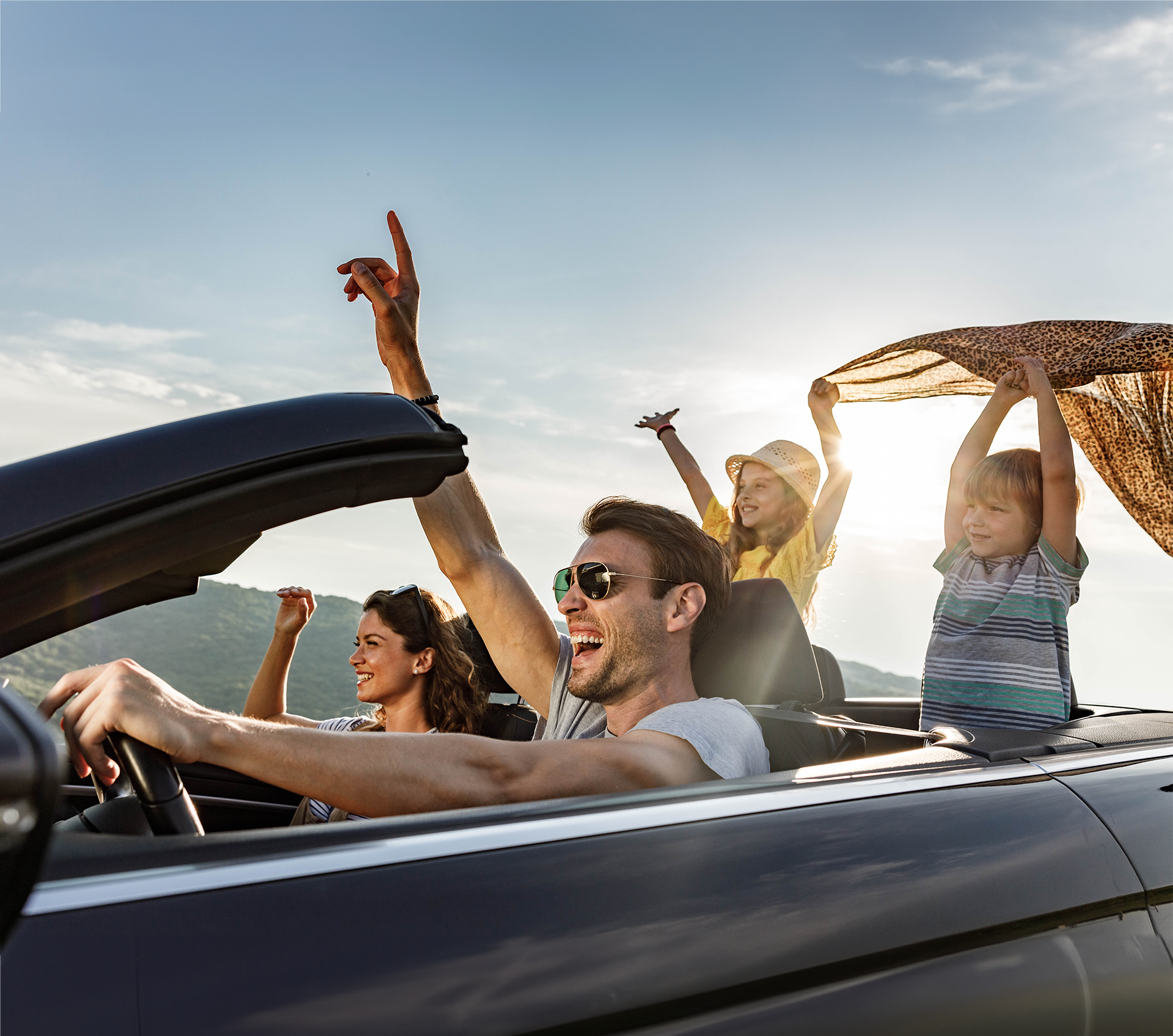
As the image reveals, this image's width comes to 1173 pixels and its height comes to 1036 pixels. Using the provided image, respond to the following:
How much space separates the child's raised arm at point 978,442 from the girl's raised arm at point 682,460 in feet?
4.94

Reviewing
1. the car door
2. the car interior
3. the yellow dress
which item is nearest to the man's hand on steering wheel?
the car interior

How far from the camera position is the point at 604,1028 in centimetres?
97

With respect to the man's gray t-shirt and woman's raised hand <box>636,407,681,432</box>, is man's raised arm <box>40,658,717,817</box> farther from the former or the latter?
Result: woman's raised hand <box>636,407,681,432</box>

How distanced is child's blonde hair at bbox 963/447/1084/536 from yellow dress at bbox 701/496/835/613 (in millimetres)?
1093

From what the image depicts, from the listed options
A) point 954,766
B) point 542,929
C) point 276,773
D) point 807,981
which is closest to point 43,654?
point 276,773

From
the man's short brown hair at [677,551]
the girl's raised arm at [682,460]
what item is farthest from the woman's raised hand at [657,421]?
the man's short brown hair at [677,551]

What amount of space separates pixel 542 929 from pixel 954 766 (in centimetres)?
85

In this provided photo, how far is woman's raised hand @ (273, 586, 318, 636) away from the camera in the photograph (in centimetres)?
394

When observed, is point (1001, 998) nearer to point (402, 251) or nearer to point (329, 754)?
point (329, 754)

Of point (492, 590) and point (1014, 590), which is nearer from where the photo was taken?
point (492, 590)

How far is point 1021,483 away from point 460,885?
2.79 metres

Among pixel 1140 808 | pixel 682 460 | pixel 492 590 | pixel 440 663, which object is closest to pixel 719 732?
pixel 1140 808

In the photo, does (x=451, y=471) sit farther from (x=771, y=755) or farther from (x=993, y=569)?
(x=993, y=569)

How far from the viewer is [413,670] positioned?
3482 mm
